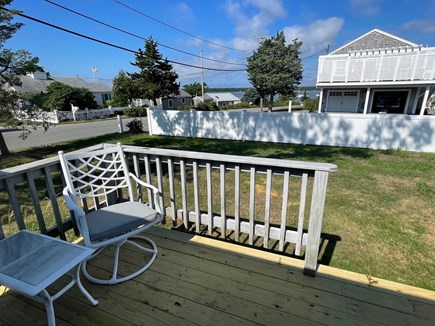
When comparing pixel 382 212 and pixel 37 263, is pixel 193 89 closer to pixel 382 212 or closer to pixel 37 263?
pixel 382 212

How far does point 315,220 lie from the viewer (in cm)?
178

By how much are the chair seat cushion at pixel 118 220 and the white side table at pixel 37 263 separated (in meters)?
0.22

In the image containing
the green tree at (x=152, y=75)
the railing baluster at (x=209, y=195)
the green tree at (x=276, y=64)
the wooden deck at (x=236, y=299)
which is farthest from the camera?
the green tree at (x=276, y=64)

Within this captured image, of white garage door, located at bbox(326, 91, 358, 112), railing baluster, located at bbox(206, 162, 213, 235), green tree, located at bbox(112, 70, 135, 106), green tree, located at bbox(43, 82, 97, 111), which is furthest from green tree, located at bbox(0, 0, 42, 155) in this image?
green tree, located at bbox(112, 70, 135, 106)

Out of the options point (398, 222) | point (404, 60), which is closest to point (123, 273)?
point (398, 222)

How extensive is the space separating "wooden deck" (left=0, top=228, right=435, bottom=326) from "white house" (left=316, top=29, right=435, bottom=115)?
1379 centimetres

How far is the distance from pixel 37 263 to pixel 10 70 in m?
8.46

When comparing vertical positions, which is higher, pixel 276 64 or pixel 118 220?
pixel 276 64

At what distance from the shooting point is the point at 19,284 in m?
1.17

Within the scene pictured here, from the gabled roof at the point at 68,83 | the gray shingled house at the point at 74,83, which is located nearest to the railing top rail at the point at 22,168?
the gabled roof at the point at 68,83

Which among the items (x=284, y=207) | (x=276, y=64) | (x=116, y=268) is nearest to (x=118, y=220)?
(x=116, y=268)

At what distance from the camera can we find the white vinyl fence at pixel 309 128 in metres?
6.58

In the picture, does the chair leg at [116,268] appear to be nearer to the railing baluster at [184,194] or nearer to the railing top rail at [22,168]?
the railing baluster at [184,194]

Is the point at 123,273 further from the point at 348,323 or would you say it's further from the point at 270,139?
the point at 270,139
